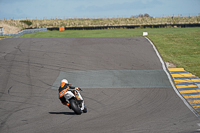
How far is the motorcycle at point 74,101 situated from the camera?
961 centimetres

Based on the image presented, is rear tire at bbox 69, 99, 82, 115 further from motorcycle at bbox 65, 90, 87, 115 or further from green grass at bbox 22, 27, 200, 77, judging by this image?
green grass at bbox 22, 27, 200, 77

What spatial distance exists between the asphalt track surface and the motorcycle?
361 millimetres

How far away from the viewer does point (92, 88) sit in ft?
48.3

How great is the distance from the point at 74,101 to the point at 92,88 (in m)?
4.97

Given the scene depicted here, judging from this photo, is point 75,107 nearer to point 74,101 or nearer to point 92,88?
point 74,101

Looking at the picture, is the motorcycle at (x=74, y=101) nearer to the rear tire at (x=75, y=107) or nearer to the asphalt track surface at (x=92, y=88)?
the rear tire at (x=75, y=107)

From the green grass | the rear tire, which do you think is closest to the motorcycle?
the rear tire

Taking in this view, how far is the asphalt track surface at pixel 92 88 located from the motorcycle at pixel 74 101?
0.36 meters

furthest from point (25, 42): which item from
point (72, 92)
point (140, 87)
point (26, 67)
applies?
point (72, 92)

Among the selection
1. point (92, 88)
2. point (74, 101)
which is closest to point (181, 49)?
point (92, 88)

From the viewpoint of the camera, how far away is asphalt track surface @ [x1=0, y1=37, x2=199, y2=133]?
9273 mm

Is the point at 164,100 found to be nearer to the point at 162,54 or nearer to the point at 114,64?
the point at 114,64

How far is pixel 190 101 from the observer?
12633 millimetres

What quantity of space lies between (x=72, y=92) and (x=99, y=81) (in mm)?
6287
